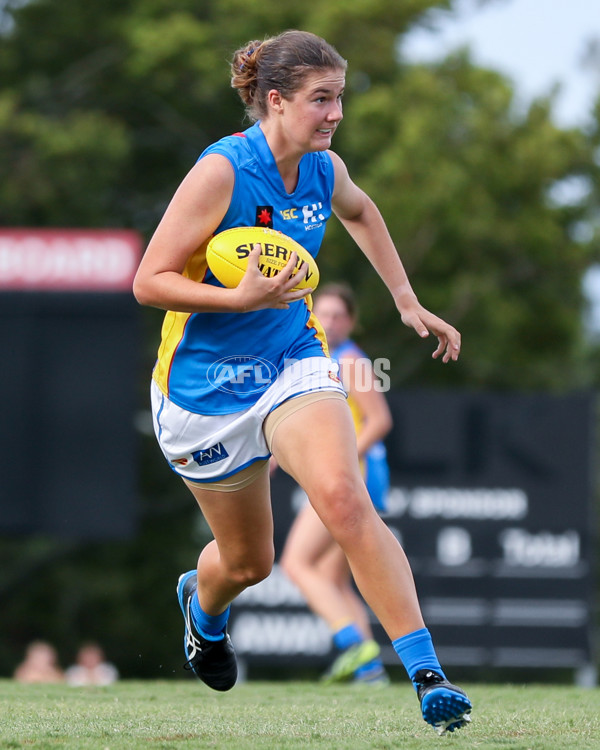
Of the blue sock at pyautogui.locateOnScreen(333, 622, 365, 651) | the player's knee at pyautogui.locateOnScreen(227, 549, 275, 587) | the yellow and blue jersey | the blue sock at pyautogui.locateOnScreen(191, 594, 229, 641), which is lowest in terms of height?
the blue sock at pyautogui.locateOnScreen(333, 622, 365, 651)

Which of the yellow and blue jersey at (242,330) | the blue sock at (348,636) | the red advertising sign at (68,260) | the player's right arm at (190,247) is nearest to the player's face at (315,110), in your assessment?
the yellow and blue jersey at (242,330)

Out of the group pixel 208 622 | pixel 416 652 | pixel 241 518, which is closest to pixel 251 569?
pixel 241 518

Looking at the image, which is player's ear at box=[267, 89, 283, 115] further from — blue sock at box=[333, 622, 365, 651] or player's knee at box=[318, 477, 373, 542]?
blue sock at box=[333, 622, 365, 651]

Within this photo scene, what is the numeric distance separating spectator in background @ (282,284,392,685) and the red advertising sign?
436cm

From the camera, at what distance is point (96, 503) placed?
10.9 m

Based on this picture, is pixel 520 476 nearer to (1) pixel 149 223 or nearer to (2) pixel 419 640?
(2) pixel 419 640

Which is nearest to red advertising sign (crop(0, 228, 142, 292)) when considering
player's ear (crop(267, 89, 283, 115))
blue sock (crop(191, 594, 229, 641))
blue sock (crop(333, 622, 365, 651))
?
blue sock (crop(333, 622, 365, 651))

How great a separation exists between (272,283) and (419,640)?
1.16 meters

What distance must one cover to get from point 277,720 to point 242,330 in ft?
4.58

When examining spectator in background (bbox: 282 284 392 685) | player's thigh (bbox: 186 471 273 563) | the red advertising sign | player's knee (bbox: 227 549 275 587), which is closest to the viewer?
player's thigh (bbox: 186 471 273 563)

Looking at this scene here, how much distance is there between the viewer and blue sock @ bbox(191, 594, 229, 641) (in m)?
4.86

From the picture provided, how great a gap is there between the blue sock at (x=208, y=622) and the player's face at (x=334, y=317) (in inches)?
105

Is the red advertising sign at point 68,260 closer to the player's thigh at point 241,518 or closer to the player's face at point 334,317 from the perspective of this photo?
the player's face at point 334,317

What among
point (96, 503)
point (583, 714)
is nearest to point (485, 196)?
point (96, 503)
